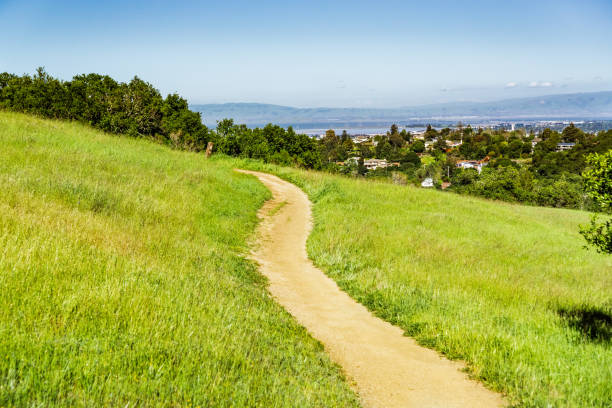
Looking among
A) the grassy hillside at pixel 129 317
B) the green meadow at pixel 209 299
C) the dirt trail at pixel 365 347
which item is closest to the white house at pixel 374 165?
the green meadow at pixel 209 299

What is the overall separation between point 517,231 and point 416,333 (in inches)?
621

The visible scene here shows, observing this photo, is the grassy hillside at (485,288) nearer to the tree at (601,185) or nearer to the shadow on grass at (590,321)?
the shadow on grass at (590,321)

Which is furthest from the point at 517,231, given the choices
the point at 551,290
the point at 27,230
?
the point at 27,230

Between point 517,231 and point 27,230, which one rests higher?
point 27,230

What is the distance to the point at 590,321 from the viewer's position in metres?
8.16

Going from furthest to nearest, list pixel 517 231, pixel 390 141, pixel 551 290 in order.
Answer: pixel 390 141 → pixel 517 231 → pixel 551 290

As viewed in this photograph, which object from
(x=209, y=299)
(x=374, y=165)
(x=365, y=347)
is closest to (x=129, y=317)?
(x=209, y=299)

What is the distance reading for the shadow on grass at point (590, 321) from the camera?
6.99 meters

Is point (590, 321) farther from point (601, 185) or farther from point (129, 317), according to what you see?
point (129, 317)

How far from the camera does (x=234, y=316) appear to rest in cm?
530

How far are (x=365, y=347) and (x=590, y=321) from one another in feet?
16.6

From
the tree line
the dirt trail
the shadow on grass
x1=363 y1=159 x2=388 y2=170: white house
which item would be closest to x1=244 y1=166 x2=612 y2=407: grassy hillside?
the shadow on grass

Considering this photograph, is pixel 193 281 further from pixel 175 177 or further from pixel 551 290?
pixel 175 177

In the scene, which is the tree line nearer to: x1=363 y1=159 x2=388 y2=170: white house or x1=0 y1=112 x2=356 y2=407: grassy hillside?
x1=0 y1=112 x2=356 y2=407: grassy hillside
